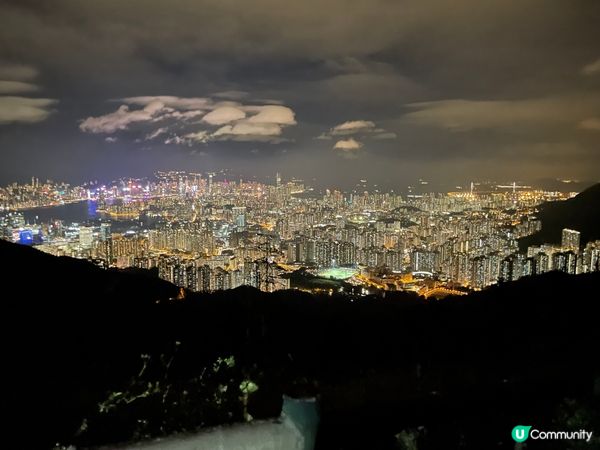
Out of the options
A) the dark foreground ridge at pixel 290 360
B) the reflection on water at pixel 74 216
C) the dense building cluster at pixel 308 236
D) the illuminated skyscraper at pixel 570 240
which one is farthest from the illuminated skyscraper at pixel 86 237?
the illuminated skyscraper at pixel 570 240

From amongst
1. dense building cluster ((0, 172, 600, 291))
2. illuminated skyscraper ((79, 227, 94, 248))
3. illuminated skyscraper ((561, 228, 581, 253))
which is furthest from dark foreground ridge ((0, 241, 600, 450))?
illuminated skyscraper ((79, 227, 94, 248))

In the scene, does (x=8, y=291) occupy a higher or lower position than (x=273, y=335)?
higher

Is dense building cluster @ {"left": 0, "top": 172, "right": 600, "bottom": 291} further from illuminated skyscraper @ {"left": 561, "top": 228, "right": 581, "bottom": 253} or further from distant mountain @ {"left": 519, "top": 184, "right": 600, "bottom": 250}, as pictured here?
distant mountain @ {"left": 519, "top": 184, "right": 600, "bottom": 250}

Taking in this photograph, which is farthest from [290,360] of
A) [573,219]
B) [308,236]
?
[308,236]

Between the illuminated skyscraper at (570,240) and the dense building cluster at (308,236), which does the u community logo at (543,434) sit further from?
the illuminated skyscraper at (570,240)

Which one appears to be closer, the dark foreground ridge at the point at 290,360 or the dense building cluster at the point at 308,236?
the dark foreground ridge at the point at 290,360

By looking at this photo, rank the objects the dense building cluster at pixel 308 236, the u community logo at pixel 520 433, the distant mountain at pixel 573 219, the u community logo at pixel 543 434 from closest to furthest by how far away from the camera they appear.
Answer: the u community logo at pixel 543 434
the u community logo at pixel 520 433
the dense building cluster at pixel 308 236
the distant mountain at pixel 573 219

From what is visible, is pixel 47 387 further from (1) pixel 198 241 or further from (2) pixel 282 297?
(1) pixel 198 241

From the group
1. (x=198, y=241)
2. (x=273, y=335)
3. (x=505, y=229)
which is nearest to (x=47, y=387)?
(x=273, y=335)
